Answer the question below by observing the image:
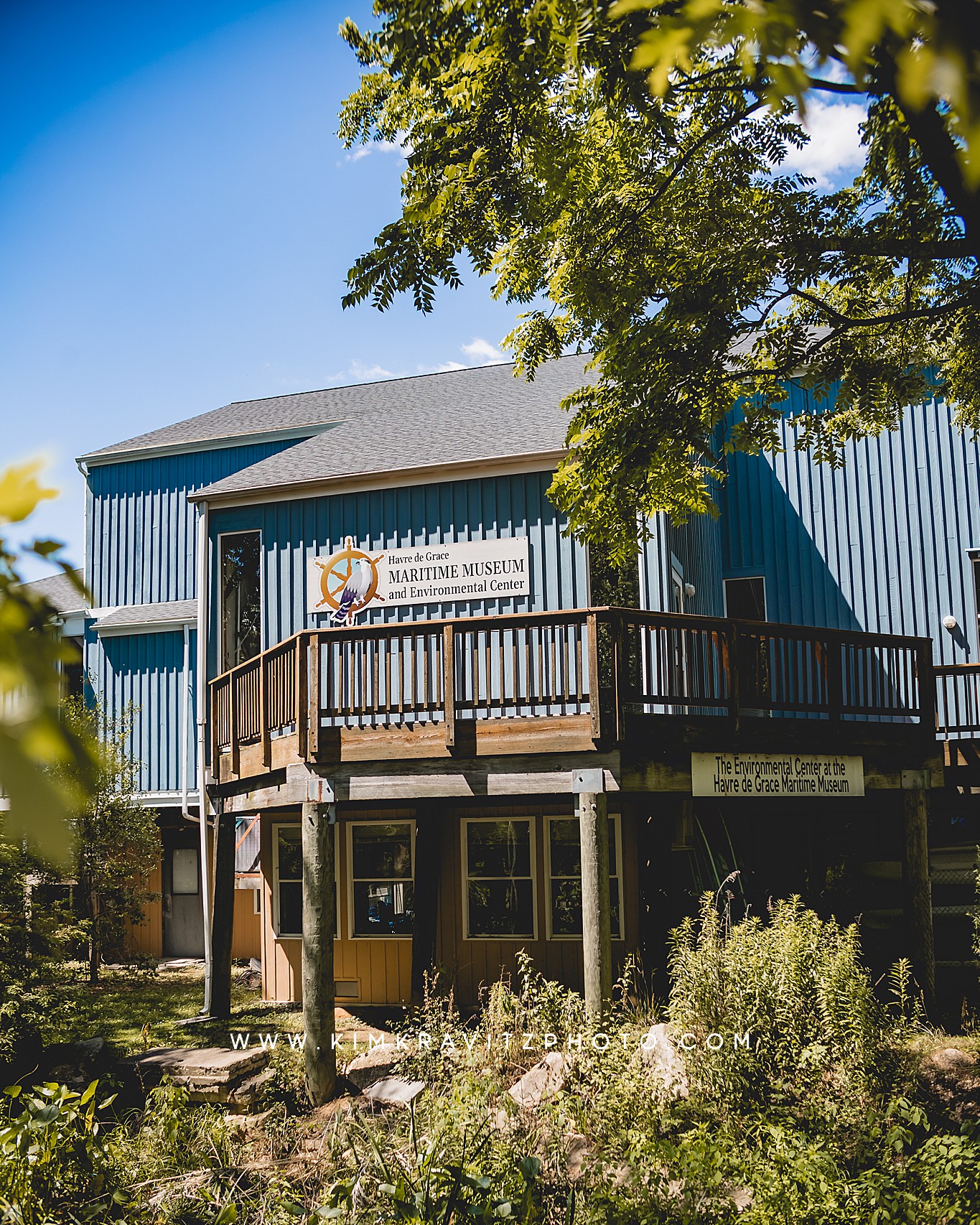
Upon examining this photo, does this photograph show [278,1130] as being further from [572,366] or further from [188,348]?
[572,366]

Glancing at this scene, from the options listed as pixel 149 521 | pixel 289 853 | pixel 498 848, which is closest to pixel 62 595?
pixel 149 521

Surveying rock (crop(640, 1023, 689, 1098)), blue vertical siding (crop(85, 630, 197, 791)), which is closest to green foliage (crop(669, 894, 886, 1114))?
rock (crop(640, 1023, 689, 1098))

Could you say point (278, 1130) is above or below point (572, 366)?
below

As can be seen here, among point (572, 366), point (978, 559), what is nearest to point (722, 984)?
point (978, 559)

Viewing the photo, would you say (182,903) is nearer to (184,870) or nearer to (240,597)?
(184,870)

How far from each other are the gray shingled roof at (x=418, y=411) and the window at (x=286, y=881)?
511 centimetres

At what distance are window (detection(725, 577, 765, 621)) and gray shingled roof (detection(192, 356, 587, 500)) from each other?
3828mm

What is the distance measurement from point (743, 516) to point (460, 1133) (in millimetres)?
11601

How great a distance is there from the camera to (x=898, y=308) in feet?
35.2

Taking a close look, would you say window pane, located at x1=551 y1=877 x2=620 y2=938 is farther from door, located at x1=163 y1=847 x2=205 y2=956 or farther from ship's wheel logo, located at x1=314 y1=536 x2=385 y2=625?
door, located at x1=163 y1=847 x2=205 y2=956

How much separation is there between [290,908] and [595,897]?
7.06 m

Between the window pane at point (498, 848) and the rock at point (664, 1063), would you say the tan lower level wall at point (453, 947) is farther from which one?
the rock at point (664, 1063)

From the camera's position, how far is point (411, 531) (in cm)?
1381

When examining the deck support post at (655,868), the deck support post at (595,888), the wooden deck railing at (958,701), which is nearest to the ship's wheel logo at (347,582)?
the deck support post at (655,868)
